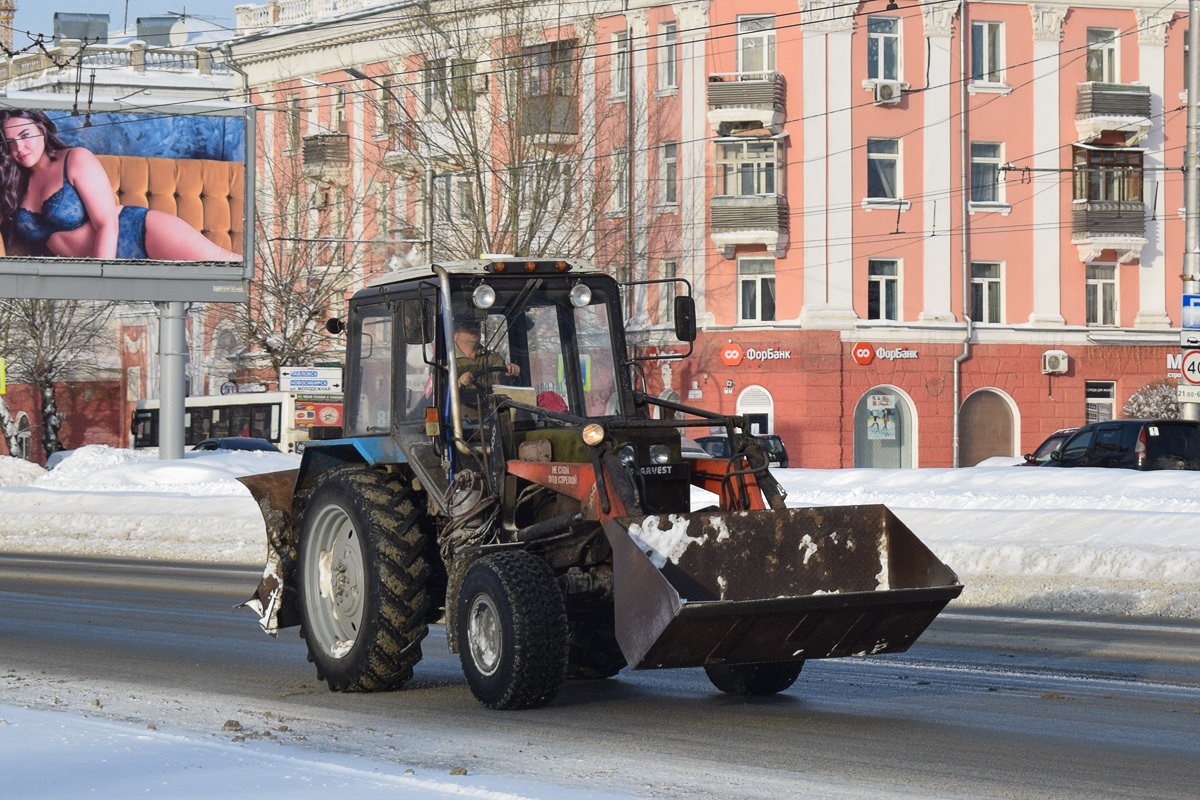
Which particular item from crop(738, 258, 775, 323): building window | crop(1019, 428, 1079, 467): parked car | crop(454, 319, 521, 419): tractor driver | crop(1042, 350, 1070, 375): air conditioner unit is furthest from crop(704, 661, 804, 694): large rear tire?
crop(1042, 350, 1070, 375): air conditioner unit

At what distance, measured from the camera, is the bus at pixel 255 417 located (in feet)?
175

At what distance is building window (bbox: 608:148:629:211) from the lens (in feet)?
158

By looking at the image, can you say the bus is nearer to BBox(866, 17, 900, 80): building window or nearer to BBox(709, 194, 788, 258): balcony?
BBox(709, 194, 788, 258): balcony

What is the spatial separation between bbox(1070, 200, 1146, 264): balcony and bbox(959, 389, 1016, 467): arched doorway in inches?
195

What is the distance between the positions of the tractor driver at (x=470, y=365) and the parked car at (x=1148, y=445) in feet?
71.8

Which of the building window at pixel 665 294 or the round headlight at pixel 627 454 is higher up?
the building window at pixel 665 294

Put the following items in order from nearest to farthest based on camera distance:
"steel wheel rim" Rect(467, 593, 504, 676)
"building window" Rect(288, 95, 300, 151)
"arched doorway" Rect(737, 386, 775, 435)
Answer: "steel wheel rim" Rect(467, 593, 504, 676)
"arched doorway" Rect(737, 386, 775, 435)
"building window" Rect(288, 95, 300, 151)

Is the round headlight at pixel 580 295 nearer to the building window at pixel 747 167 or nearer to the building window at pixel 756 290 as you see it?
the building window at pixel 756 290

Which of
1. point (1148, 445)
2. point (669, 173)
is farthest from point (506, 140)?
point (1148, 445)

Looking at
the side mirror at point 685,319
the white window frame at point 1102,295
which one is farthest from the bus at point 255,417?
the side mirror at point 685,319

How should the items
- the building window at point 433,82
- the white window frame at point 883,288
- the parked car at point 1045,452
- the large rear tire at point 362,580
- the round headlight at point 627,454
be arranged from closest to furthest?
the round headlight at point 627,454
the large rear tire at point 362,580
the parked car at point 1045,452
the building window at point 433,82
the white window frame at point 883,288

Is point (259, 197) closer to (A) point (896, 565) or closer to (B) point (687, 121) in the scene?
(B) point (687, 121)

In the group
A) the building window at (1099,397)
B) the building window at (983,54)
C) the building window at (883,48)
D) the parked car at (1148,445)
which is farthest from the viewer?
the building window at (1099,397)

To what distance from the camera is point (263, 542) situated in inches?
1030
